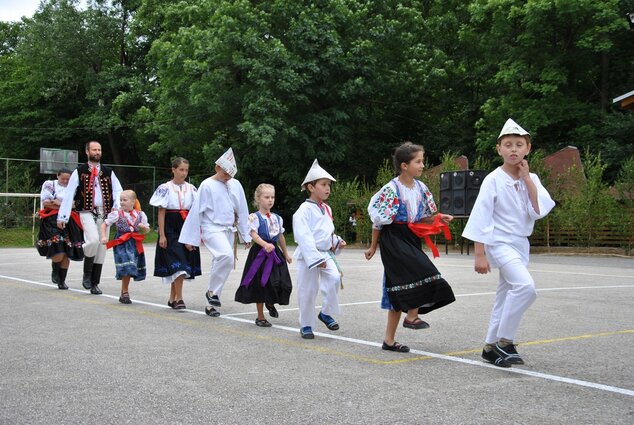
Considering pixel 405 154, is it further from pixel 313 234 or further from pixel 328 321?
pixel 328 321

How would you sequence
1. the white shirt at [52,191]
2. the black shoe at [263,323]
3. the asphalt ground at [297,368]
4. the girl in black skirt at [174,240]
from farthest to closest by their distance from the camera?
the white shirt at [52,191], the girl in black skirt at [174,240], the black shoe at [263,323], the asphalt ground at [297,368]

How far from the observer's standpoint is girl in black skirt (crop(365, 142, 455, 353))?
21.5 feet

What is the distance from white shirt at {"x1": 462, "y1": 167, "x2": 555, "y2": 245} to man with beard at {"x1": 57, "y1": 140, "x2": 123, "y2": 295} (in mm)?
7323

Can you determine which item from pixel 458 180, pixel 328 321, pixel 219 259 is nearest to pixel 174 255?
pixel 219 259

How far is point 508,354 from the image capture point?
19.5 feet

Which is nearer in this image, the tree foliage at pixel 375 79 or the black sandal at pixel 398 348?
the black sandal at pixel 398 348

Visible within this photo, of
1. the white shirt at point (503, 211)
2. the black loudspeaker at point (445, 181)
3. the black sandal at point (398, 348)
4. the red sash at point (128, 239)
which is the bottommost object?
the black sandal at point (398, 348)

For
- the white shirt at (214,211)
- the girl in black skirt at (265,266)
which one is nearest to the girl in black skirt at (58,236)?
the white shirt at (214,211)

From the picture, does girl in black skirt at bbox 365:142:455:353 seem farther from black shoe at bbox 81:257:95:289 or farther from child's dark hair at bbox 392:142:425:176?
black shoe at bbox 81:257:95:289

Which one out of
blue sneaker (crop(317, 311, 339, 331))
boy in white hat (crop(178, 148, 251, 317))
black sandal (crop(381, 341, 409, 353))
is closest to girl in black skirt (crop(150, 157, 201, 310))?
boy in white hat (crop(178, 148, 251, 317))

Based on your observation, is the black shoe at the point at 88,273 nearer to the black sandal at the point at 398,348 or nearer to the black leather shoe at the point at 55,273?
the black leather shoe at the point at 55,273

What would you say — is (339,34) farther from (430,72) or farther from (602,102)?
(602,102)

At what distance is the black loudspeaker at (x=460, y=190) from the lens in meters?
25.2

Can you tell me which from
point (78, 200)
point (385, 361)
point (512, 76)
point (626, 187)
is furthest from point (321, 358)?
point (512, 76)
